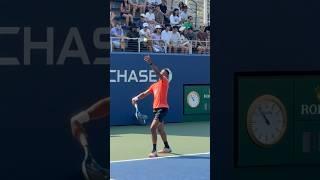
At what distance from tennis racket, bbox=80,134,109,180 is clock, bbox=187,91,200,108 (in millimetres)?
16316

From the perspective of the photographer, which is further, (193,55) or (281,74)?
(193,55)

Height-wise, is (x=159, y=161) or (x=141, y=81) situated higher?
(x=141, y=81)

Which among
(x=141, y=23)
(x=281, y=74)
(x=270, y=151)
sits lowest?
(x=270, y=151)

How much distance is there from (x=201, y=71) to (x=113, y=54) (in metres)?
3.61

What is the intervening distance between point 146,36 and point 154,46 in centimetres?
46

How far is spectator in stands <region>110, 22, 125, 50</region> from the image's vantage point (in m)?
19.6

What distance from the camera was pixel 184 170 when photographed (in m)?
10.6

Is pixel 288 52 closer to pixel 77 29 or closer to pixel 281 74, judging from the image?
pixel 281 74

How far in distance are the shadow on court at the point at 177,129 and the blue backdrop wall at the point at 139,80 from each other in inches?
21.4

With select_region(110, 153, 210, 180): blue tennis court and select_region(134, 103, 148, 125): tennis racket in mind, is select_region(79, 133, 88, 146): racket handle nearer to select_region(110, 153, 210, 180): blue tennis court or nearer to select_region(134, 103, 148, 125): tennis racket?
select_region(110, 153, 210, 180): blue tennis court

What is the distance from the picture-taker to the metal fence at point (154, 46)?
19.9 metres

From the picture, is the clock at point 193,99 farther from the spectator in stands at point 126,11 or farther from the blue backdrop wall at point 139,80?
the spectator in stands at point 126,11

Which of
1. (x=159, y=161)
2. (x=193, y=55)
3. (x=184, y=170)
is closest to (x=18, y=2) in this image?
(x=184, y=170)

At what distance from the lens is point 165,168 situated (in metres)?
10.8
